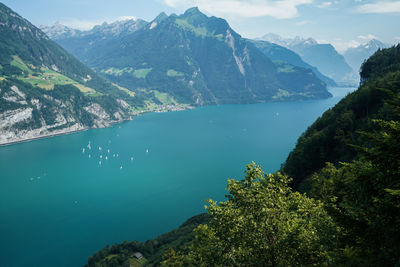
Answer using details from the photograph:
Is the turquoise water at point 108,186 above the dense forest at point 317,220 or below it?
below

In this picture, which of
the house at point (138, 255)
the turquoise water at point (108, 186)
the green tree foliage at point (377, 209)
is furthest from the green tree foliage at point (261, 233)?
the turquoise water at point (108, 186)

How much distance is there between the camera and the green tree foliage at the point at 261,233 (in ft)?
40.9

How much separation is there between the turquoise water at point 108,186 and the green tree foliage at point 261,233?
6071 cm

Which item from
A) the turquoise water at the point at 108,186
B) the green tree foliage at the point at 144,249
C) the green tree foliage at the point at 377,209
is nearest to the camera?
the green tree foliage at the point at 377,209

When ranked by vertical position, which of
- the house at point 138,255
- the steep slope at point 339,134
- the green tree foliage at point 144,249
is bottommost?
the house at point 138,255

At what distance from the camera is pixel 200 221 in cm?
6969

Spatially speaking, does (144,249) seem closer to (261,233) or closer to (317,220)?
(261,233)

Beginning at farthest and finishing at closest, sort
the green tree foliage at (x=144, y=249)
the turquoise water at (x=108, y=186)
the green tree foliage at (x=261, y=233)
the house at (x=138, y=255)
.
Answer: the turquoise water at (x=108, y=186) < the house at (x=138, y=255) < the green tree foliage at (x=144, y=249) < the green tree foliage at (x=261, y=233)

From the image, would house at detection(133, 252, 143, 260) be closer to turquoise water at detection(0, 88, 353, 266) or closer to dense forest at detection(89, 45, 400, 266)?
turquoise water at detection(0, 88, 353, 266)

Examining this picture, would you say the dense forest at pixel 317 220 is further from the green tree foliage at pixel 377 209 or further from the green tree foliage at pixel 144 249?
the green tree foliage at pixel 144 249

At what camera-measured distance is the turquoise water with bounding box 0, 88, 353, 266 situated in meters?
69.4

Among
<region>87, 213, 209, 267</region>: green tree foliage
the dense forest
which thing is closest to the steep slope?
<region>87, 213, 209, 267</region>: green tree foliage

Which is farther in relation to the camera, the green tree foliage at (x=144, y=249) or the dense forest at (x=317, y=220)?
the green tree foliage at (x=144, y=249)

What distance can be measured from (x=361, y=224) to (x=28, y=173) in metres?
143
